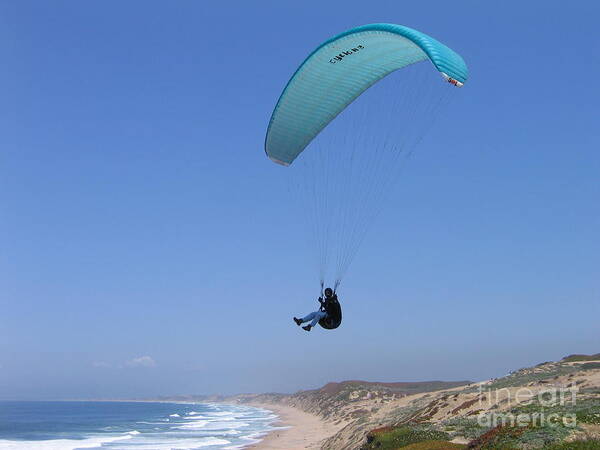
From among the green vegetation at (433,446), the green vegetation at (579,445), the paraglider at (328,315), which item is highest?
the paraglider at (328,315)

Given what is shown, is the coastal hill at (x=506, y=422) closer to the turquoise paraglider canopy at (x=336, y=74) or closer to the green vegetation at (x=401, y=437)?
the green vegetation at (x=401, y=437)

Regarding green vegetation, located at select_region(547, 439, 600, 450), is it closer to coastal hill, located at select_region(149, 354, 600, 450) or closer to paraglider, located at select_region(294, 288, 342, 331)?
coastal hill, located at select_region(149, 354, 600, 450)

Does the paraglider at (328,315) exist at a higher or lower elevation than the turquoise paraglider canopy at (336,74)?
lower

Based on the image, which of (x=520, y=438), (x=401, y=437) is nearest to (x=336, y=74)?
(x=520, y=438)

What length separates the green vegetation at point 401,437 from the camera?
858 inches

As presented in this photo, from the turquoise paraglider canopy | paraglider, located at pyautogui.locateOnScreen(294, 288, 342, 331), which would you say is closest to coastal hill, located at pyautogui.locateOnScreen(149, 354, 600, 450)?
paraglider, located at pyautogui.locateOnScreen(294, 288, 342, 331)

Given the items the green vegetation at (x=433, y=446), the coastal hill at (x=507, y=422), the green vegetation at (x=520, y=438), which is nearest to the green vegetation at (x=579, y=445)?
the coastal hill at (x=507, y=422)

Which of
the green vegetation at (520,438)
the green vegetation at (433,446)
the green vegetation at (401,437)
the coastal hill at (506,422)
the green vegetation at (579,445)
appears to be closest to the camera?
the green vegetation at (579,445)

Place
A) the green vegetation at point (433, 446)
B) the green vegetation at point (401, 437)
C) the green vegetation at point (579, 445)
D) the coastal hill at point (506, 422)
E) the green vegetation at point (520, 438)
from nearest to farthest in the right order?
the green vegetation at point (579, 445) → the green vegetation at point (520, 438) → the coastal hill at point (506, 422) → the green vegetation at point (433, 446) → the green vegetation at point (401, 437)

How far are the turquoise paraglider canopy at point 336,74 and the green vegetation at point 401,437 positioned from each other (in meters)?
11.1

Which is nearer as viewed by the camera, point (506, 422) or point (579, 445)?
point (579, 445)

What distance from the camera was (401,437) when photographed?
2367 cm

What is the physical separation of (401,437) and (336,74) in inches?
562

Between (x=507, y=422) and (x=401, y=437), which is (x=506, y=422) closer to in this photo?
(x=507, y=422)
